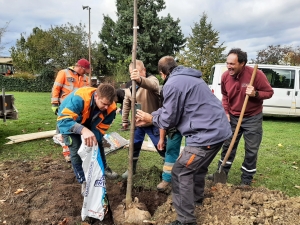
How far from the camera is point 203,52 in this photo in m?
21.9

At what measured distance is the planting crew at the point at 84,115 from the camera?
294 cm

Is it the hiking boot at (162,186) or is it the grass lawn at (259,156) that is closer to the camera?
the hiking boot at (162,186)

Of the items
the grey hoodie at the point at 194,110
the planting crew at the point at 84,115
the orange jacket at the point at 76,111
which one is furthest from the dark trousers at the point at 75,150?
the grey hoodie at the point at 194,110

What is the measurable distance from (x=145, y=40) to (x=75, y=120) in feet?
78.5

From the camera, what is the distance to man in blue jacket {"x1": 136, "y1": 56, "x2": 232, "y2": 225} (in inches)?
99.1

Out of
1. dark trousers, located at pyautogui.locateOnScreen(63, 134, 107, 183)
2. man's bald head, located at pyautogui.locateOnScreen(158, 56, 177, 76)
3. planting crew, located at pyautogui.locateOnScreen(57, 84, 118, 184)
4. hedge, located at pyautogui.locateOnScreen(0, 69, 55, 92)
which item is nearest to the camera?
planting crew, located at pyautogui.locateOnScreen(57, 84, 118, 184)

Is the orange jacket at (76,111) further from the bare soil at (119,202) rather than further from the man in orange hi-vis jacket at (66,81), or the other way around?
the man in orange hi-vis jacket at (66,81)

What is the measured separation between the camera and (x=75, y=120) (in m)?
3.13

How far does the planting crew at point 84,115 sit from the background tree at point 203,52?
61.3 feet

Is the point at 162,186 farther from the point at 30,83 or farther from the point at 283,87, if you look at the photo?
the point at 30,83

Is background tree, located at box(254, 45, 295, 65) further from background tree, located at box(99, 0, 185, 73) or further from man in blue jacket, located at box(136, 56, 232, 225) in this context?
man in blue jacket, located at box(136, 56, 232, 225)

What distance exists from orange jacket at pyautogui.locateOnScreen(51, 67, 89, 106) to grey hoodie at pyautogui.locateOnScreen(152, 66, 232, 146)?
3035 mm

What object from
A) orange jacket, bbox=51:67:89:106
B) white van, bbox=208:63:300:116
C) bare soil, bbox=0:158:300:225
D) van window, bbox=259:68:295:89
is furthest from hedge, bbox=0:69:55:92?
bare soil, bbox=0:158:300:225

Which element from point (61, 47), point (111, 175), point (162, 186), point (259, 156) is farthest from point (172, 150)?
point (61, 47)
